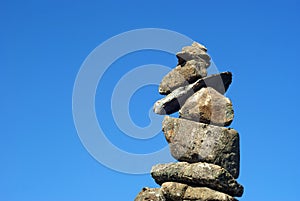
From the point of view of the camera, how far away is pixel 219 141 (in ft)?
99.9

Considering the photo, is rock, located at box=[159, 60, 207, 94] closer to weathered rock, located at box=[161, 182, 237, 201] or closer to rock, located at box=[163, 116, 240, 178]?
rock, located at box=[163, 116, 240, 178]

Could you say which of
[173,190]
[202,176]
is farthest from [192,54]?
[173,190]

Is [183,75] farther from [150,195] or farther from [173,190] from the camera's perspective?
[150,195]

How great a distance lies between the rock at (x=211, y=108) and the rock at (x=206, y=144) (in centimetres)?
44

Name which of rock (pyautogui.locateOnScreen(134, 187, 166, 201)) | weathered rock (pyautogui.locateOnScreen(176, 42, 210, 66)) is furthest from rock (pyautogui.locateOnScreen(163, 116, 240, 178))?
weathered rock (pyautogui.locateOnScreen(176, 42, 210, 66))

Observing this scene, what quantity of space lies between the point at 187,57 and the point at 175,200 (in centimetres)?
753

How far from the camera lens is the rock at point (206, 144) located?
30.4 metres

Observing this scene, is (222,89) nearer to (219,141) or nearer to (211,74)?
(211,74)

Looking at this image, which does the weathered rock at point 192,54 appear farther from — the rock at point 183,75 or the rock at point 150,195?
the rock at point 150,195

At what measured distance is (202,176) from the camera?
30.0 meters

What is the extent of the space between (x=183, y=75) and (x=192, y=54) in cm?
119

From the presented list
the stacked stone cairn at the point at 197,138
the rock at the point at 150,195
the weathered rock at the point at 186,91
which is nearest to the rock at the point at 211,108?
the stacked stone cairn at the point at 197,138

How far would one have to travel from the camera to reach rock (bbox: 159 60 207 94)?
32.9m

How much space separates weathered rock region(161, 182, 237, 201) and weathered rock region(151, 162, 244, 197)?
0.27 meters
